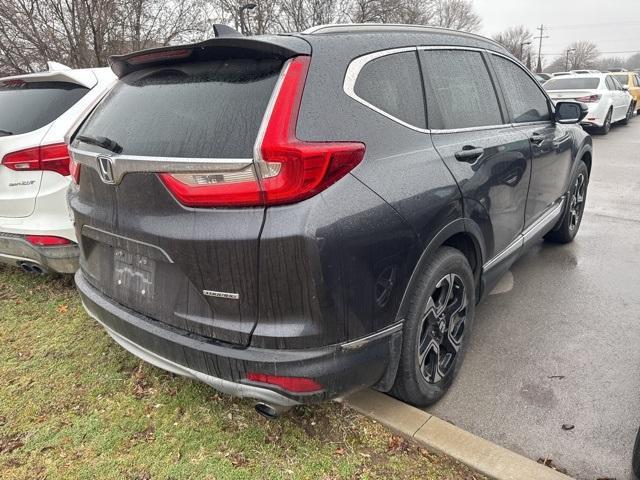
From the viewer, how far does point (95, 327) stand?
133 inches

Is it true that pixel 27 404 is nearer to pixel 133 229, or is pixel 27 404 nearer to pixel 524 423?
pixel 133 229

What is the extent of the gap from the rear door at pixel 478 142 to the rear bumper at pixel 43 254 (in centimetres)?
259

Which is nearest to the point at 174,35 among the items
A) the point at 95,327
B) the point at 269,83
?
the point at 95,327

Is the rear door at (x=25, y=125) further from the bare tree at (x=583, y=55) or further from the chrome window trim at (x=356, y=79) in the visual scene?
the bare tree at (x=583, y=55)

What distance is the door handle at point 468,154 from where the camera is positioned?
2.48 metres

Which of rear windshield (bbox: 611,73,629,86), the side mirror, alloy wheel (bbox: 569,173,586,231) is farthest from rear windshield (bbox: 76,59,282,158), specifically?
rear windshield (bbox: 611,73,629,86)

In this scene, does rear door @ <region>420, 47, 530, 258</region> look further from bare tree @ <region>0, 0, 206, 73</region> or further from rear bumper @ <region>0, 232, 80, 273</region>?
bare tree @ <region>0, 0, 206, 73</region>

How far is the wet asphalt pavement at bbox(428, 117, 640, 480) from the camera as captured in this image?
2328 mm

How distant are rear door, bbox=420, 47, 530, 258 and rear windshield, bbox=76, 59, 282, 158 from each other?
96 centimetres

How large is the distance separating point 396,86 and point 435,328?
1213mm

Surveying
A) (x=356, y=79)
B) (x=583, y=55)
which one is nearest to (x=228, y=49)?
(x=356, y=79)

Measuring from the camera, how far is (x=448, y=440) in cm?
225

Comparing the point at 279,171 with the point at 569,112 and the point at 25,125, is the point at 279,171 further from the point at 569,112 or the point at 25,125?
the point at 569,112

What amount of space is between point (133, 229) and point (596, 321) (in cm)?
309
